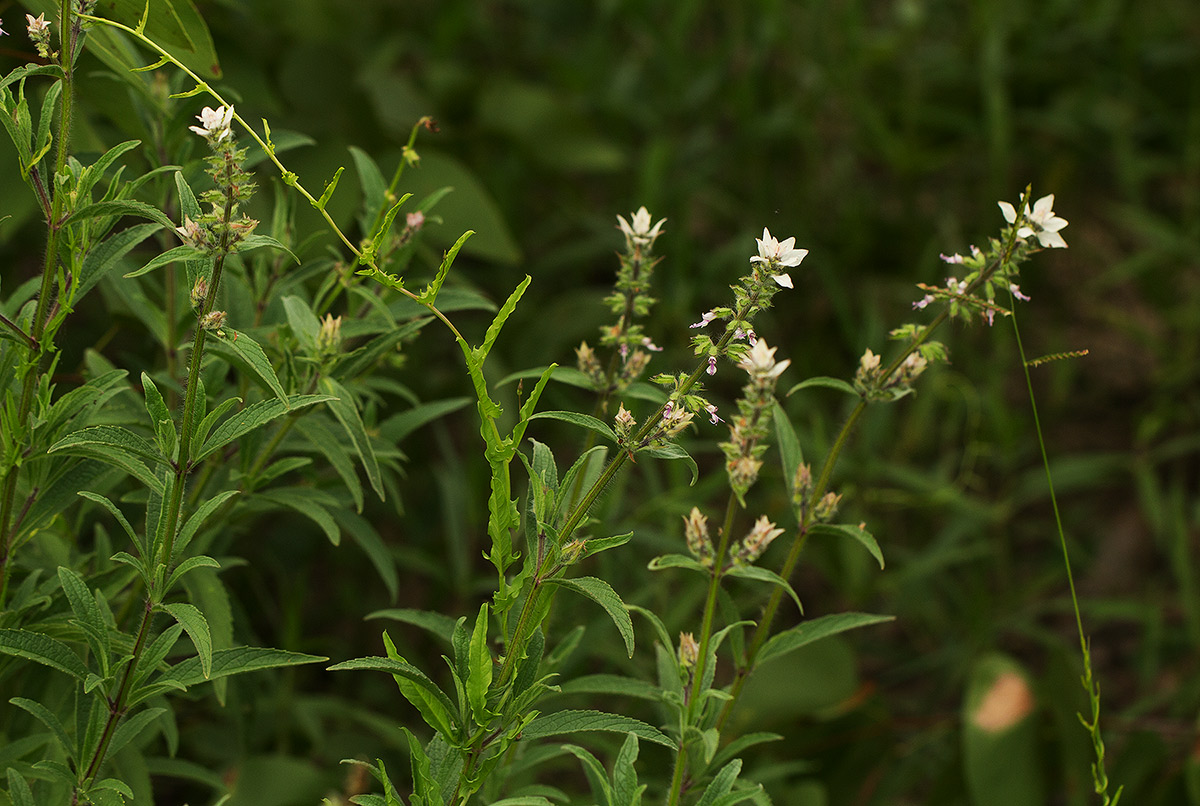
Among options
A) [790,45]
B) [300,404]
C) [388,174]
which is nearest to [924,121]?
[790,45]

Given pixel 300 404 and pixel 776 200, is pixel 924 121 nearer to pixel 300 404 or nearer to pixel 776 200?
pixel 776 200

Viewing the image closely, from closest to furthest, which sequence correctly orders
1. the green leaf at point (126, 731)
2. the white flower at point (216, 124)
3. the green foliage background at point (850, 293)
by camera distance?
the white flower at point (216, 124) → the green leaf at point (126, 731) → the green foliage background at point (850, 293)

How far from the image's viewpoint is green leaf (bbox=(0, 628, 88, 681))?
776mm

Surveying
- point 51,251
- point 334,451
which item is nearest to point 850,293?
point 334,451

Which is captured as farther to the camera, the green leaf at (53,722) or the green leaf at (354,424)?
the green leaf at (354,424)

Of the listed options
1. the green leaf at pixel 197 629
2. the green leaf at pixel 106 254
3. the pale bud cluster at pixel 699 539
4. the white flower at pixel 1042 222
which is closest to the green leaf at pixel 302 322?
the green leaf at pixel 106 254

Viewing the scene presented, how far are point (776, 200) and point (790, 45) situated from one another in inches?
16.9

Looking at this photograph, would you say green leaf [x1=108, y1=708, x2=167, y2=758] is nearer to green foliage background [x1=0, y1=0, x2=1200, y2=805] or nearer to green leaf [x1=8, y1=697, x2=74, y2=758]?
green leaf [x1=8, y1=697, x2=74, y2=758]

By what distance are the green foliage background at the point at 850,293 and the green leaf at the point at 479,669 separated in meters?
0.69

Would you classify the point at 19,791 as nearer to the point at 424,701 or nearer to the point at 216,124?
the point at 424,701

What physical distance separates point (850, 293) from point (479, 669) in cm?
197

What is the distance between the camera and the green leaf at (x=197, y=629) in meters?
0.74

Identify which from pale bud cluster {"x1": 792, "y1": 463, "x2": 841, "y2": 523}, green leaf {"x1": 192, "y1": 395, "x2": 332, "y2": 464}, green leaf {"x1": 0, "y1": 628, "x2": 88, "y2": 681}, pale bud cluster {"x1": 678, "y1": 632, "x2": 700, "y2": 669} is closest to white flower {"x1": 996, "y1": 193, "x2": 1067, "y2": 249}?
pale bud cluster {"x1": 792, "y1": 463, "x2": 841, "y2": 523}

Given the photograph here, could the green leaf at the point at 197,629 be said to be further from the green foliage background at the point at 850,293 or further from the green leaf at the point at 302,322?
the green foliage background at the point at 850,293
